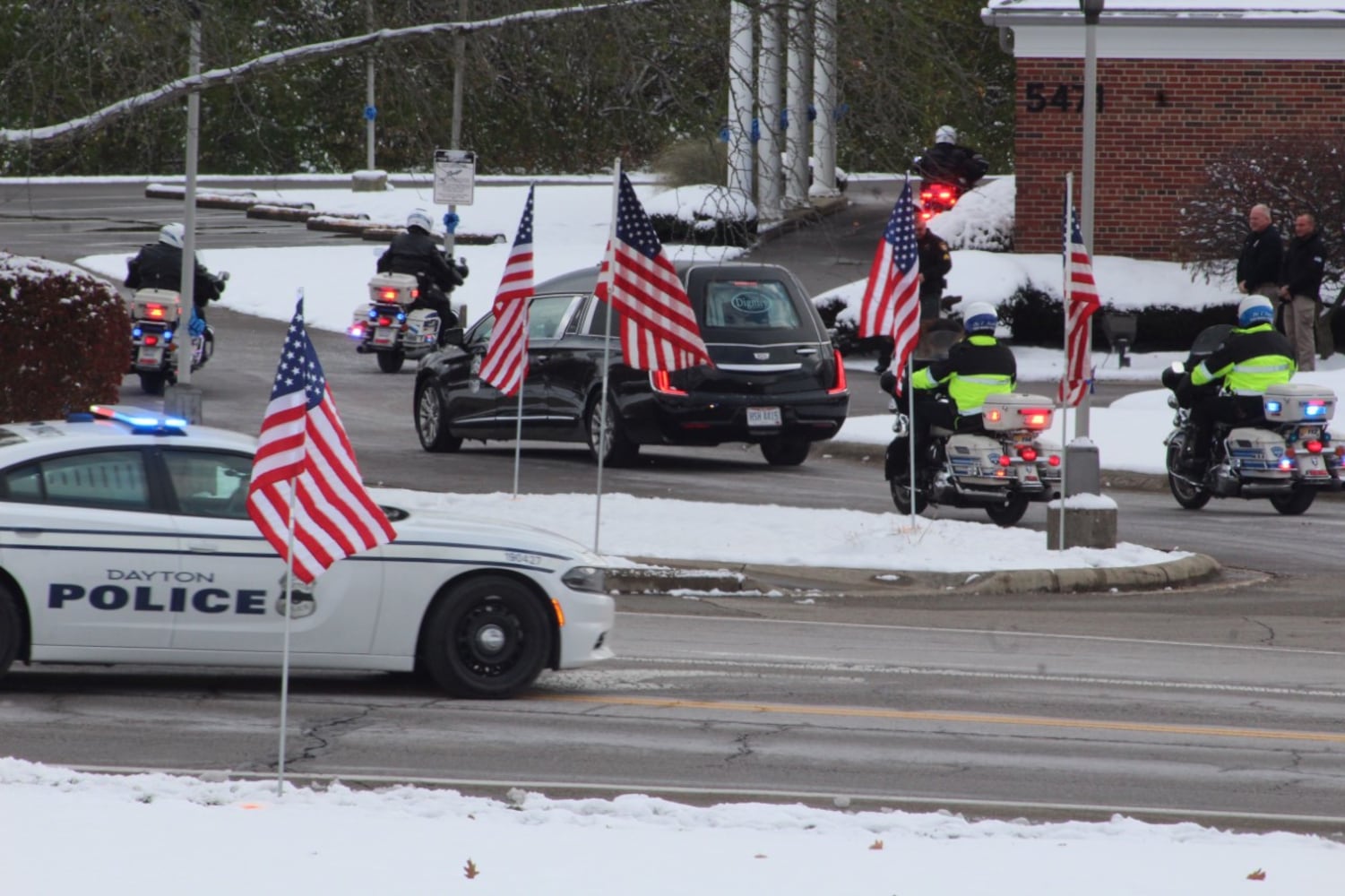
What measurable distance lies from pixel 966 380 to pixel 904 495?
117 centimetres

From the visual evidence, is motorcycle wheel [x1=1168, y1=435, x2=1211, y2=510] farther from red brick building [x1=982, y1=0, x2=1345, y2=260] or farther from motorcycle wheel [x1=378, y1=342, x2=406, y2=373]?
red brick building [x1=982, y1=0, x2=1345, y2=260]

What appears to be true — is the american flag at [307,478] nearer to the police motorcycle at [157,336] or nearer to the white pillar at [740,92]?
the white pillar at [740,92]

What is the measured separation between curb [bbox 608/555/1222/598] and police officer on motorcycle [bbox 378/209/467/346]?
38.3 feet

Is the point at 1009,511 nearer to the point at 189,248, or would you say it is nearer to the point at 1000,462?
the point at 1000,462

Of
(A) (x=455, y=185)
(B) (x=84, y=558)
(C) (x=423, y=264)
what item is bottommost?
(B) (x=84, y=558)

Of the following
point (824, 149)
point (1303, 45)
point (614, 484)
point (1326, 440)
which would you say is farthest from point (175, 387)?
point (824, 149)

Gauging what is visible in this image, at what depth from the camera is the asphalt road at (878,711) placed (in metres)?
8.84

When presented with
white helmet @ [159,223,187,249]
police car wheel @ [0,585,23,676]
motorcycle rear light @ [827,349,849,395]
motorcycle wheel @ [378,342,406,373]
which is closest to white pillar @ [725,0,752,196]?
motorcycle rear light @ [827,349,849,395]

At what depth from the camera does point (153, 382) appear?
24109 mm

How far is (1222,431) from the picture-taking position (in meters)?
18.2

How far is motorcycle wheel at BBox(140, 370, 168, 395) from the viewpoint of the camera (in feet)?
78.6

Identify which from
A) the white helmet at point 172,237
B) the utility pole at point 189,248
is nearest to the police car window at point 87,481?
the utility pole at point 189,248

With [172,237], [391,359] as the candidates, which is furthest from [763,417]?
[172,237]

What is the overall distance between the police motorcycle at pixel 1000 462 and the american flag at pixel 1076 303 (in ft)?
2.36
